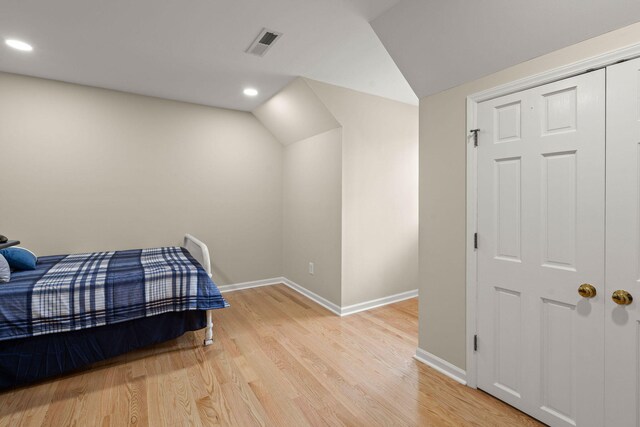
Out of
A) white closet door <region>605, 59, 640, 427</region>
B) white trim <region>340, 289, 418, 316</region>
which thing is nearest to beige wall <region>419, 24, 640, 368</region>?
white closet door <region>605, 59, 640, 427</region>

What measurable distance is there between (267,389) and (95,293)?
4.72 feet

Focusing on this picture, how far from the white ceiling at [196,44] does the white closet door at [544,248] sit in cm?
124

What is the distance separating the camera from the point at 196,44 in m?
2.47

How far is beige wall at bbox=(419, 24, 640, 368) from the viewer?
82.0 inches

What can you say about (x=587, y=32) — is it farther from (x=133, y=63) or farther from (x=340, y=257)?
(x=133, y=63)

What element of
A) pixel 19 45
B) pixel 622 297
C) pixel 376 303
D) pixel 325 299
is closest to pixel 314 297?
pixel 325 299

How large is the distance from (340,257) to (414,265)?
1.28 meters

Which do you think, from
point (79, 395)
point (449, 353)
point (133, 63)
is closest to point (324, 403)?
point (449, 353)

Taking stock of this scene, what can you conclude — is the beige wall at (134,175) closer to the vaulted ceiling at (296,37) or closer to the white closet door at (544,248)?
the vaulted ceiling at (296,37)

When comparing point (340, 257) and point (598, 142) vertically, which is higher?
point (598, 142)

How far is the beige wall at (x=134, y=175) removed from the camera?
3.12 metres

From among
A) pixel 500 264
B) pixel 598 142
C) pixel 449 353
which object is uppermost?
pixel 598 142

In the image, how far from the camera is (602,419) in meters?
1.46

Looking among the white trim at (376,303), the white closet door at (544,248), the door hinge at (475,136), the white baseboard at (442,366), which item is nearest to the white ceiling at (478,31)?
the white closet door at (544,248)
